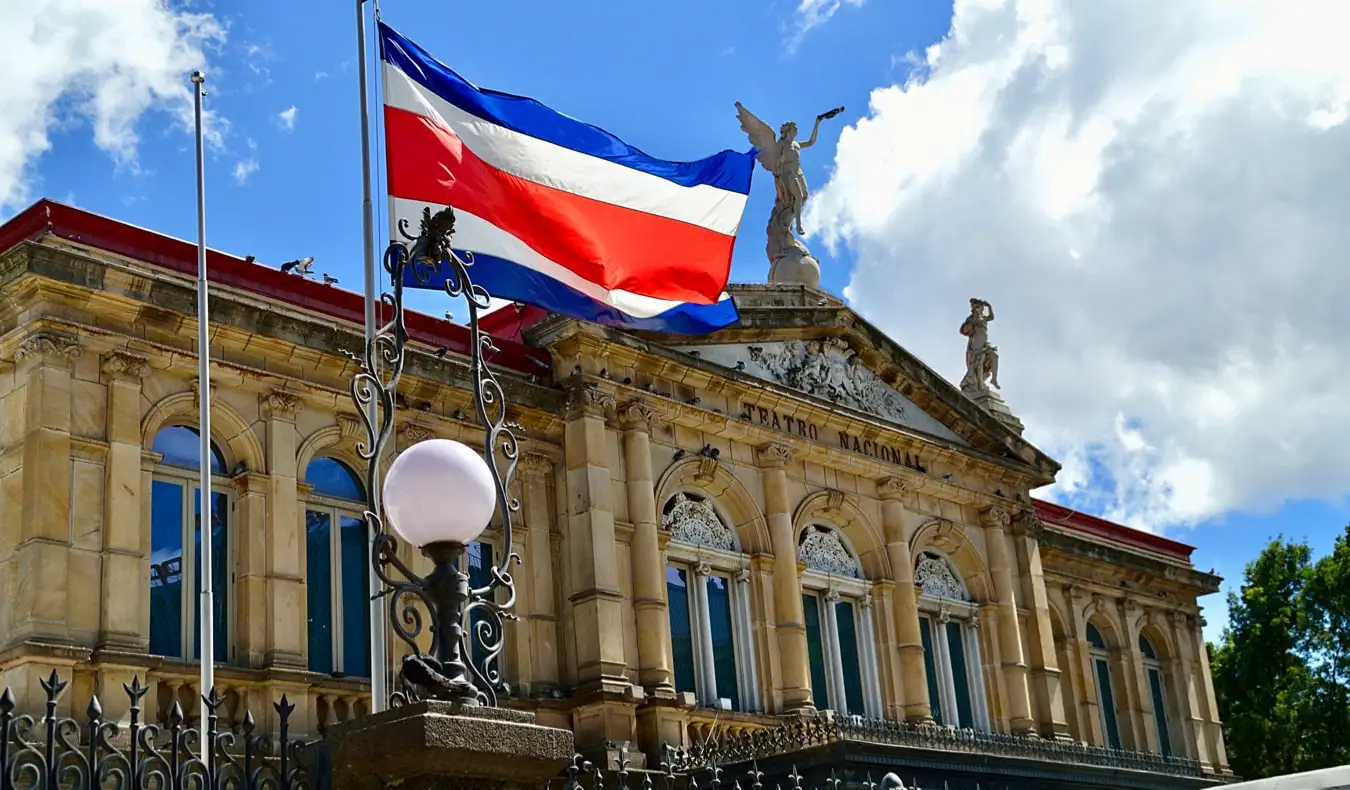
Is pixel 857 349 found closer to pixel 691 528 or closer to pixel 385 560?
pixel 691 528

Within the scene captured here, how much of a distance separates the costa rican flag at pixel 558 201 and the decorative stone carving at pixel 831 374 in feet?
17.9

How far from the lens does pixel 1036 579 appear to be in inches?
1065

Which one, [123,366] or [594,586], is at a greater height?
[123,366]

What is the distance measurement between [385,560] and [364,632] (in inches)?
469

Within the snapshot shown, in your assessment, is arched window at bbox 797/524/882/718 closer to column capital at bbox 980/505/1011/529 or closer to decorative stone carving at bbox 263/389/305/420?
column capital at bbox 980/505/1011/529

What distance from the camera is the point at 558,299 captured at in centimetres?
1593

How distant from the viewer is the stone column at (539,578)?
19.8 metres

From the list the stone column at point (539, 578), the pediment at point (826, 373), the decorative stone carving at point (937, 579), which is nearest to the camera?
the stone column at point (539, 578)

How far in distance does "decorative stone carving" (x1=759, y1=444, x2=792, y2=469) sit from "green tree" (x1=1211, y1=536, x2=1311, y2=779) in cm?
2001

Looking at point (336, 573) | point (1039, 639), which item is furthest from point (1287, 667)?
point (336, 573)

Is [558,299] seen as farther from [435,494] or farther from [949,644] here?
[949,644]

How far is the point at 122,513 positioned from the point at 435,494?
10.9 m

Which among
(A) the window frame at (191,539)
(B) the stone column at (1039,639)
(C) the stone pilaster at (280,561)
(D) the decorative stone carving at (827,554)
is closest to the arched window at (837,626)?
(D) the decorative stone carving at (827,554)

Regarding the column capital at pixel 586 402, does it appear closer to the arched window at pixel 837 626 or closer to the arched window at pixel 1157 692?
the arched window at pixel 837 626
